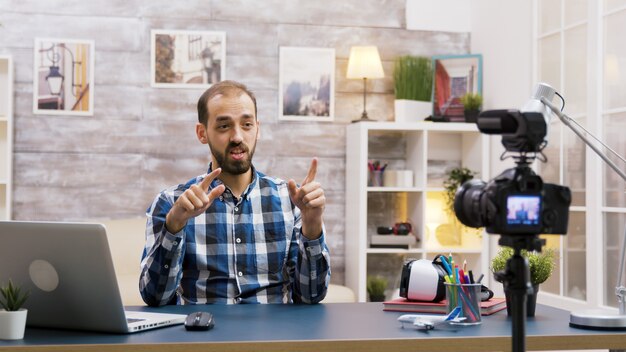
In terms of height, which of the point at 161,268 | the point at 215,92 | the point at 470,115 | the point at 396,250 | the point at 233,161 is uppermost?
the point at 470,115

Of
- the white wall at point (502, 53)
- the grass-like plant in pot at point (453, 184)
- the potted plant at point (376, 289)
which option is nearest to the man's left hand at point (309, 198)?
the white wall at point (502, 53)

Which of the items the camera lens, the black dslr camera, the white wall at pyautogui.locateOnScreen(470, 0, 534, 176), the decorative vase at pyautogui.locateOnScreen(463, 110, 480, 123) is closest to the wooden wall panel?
the white wall at pyautogui.locateOnScreen(470, 0, 534, 176)

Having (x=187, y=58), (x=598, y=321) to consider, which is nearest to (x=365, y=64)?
(x=187, y=58)

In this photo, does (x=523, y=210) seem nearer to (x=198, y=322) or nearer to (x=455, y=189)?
(x=198, y=322)

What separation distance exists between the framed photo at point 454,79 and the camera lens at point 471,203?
3678mm

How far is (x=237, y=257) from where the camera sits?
2.62m

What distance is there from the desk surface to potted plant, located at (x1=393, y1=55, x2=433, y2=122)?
3197 mm

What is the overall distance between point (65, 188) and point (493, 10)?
265cm

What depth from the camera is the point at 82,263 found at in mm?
1876

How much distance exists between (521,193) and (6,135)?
403 centimetres

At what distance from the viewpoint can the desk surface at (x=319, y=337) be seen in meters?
1.79

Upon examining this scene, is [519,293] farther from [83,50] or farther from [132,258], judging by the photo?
[83,50]

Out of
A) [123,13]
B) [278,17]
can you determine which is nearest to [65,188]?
→ [123,13]

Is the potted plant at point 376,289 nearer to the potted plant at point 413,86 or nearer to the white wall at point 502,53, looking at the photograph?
the white wall at point 502,53
